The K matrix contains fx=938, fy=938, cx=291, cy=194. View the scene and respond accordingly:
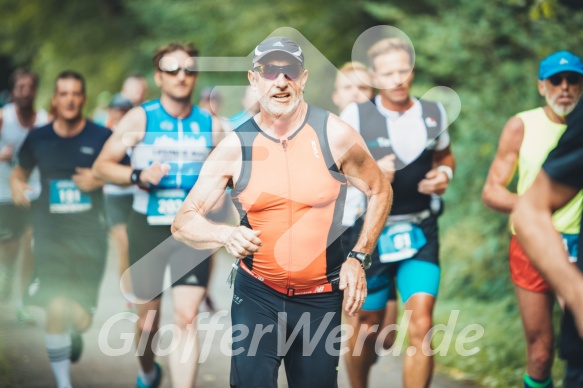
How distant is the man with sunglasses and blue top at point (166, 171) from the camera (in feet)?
21.1

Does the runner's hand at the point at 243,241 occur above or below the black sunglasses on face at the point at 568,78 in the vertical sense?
below

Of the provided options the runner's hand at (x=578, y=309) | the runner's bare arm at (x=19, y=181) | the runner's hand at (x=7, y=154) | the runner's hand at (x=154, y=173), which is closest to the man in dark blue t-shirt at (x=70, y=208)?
the runner's bare arm at (x=19, y=181)

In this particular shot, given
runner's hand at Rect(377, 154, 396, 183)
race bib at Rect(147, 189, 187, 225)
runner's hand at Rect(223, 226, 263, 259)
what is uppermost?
runner's hand at Rect(377, 154, 396, 183)

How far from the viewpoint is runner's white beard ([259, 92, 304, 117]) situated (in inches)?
180

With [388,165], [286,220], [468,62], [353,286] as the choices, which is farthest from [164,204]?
[468,62]

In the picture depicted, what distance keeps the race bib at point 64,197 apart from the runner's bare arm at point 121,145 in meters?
0.97

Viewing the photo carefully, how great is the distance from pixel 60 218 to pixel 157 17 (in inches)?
495

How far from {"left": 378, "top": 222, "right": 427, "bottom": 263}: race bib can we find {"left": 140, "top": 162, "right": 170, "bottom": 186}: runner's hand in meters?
1.52

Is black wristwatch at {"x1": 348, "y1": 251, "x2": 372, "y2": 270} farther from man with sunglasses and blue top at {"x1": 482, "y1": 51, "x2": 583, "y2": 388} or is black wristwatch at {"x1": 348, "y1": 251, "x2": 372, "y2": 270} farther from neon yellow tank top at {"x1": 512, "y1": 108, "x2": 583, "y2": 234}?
neon yellow tank top at {"x1": 512, "y1": 108, "x2": 583, "y2": 234}

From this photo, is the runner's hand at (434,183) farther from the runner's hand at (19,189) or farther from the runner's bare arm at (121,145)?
the runner's hand at (19,189)

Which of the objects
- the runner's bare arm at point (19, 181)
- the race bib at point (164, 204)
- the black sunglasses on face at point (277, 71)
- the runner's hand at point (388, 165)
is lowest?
the race bib at point (164, 204)

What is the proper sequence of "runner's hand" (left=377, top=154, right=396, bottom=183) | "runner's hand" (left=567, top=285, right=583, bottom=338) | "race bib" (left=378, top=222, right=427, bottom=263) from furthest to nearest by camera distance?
"race bib" (left=378, top=222, right=427, bottom=263) → "runner's hand" (left=377, top=154, right=396, bottom=183) → "runner's hand" (left=567, top=285, right=583, bottom=338)

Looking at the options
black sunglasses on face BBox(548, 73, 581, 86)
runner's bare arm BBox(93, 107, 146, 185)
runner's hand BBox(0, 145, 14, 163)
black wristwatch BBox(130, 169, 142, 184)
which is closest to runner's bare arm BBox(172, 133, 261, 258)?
black wristwatch BBox(130, 169, 142, 184)

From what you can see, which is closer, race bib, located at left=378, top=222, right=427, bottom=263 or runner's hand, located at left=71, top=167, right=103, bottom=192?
race bib, located at left=378, top=222, right=427, bottom=263
